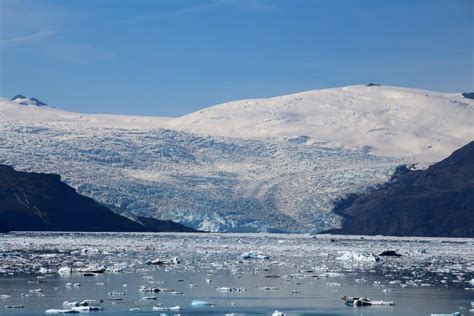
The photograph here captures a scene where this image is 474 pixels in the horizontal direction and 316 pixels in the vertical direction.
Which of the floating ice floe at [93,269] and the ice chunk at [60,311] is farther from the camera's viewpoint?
the floating ice floe at [93,269]

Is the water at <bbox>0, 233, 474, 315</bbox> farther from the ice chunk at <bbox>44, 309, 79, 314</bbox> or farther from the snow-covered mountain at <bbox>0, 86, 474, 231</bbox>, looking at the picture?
the snow-covered mountain at <bbox>0, 86, 474, 231</bbox>

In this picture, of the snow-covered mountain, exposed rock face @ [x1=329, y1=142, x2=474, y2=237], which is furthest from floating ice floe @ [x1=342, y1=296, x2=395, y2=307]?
exposed rock face @ [x1=329, y1=142, x2=474, y2=237]

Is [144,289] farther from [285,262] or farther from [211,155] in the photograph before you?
[211,155]

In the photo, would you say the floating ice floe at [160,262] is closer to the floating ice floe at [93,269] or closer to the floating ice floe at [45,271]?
the floating ice floe at [93,269]

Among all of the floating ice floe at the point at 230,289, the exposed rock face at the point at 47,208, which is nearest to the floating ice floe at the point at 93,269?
the floating ice floe at the point at 230,289

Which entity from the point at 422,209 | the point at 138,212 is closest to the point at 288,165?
the point at 422,209

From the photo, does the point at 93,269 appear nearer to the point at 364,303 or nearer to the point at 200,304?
the point at 200,304

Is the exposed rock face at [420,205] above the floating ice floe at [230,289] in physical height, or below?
above
